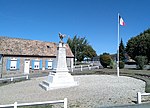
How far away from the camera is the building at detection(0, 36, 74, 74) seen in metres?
25.1

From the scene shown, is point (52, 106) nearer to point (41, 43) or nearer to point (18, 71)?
point (18, 71)

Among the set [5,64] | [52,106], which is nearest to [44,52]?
[5,64]

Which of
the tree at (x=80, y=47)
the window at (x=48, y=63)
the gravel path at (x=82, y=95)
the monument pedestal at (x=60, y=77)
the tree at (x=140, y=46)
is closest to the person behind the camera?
the gravel path at (x=82, y=95)

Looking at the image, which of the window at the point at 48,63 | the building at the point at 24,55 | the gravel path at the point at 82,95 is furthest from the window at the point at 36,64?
the gravel path at the point at 82,95

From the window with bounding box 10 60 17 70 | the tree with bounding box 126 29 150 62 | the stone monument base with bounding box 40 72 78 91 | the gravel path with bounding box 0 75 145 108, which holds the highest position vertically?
the tree with bounding box 126 29 150 62

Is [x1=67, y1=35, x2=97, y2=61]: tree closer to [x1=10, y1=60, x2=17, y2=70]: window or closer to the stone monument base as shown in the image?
[x1=10, y1=60, x2=17, y2=70]: window

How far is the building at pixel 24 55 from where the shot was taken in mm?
25141

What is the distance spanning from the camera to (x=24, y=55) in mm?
26844

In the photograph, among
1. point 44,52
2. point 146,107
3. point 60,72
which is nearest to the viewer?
point 146,107

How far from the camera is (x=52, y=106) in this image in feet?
24.1

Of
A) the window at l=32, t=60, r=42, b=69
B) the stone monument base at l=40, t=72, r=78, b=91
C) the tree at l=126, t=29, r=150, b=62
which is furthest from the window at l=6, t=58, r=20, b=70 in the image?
the tree at l=126, t=29, r=150, b=62

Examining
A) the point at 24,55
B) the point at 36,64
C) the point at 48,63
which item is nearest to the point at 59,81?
the point at 24,55

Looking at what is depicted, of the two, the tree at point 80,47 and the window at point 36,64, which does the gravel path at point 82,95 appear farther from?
the tree at point 80,47

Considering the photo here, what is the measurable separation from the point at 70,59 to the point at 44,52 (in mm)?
6295
